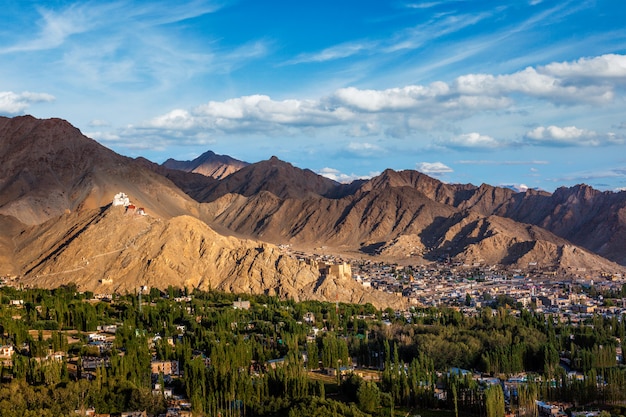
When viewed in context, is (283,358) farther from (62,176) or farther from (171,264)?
(62,176)

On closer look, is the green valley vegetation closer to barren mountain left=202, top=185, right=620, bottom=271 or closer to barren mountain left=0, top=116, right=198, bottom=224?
barren mountain left=0, top=116, right=198, bottom=224

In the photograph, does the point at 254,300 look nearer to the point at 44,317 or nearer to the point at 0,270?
the point at 44,317

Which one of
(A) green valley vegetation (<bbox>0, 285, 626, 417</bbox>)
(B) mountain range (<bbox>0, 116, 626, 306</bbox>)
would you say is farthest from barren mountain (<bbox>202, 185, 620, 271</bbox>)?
(A) green valley vegetation (<bbox>0, 285, 626, 417</bbox>)

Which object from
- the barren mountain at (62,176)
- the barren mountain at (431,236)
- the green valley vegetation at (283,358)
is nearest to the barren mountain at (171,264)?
the green valley vegetation at (283,358)

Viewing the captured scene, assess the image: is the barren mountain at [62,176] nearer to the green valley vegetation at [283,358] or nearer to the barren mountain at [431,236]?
the barren mountain at [431,236]

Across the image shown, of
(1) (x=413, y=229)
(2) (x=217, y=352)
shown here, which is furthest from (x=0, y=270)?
(1) (x=413, y=229)

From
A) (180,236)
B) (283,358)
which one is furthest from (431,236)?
(283,358)
